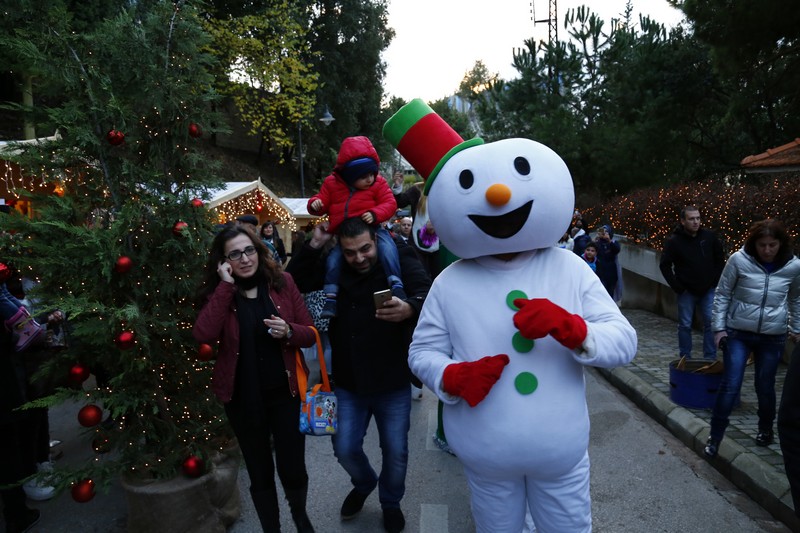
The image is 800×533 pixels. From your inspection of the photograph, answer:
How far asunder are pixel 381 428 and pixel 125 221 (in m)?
1.83

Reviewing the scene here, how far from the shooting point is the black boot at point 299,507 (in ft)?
10.4

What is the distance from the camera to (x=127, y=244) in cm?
313

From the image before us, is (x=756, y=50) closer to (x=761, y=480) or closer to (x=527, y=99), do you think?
(x=761, y=480)

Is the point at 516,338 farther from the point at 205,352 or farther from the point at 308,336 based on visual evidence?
the point at 205,352

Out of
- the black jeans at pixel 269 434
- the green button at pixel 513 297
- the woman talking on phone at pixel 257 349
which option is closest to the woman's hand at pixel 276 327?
the woman talking on phone at pixel 257 349

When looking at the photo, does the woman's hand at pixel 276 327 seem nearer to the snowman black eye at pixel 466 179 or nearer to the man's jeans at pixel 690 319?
the snowman black eye at pixel 466 179

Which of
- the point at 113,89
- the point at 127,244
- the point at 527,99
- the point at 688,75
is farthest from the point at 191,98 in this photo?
the point at 527,99

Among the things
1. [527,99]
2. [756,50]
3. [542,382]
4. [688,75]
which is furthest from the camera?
[527,99]

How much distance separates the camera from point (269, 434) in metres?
3.08

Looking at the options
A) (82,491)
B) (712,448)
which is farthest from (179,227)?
(712,448)

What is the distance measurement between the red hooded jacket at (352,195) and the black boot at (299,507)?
1.60 metres

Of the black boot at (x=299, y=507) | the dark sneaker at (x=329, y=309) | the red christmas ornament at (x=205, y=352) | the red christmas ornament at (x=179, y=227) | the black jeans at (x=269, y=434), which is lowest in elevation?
the black boot at (x=299, y=507)

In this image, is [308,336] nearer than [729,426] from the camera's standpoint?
Yes

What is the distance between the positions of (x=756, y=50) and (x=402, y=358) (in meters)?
9.90
